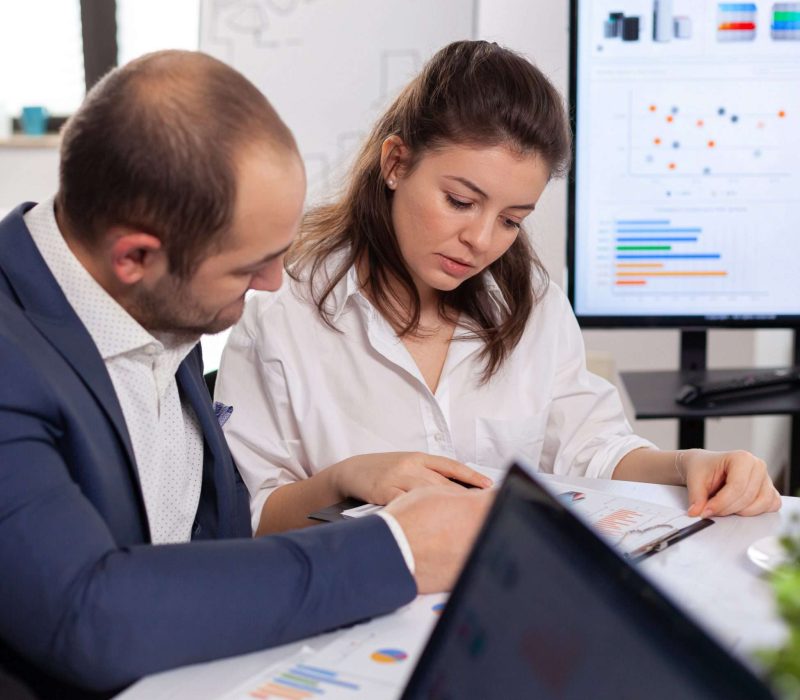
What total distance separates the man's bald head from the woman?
50 centimetres

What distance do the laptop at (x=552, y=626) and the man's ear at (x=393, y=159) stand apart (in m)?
1.02

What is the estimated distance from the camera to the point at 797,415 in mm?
2090

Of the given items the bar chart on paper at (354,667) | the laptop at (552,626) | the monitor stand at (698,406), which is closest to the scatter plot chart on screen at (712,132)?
the monitor stand at (698,406)

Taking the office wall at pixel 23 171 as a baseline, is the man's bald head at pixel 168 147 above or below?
above

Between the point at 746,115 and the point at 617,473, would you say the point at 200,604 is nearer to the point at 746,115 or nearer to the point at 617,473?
the point at 617,473

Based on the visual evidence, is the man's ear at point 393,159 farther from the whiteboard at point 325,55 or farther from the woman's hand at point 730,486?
the whiteboard at point 325,55

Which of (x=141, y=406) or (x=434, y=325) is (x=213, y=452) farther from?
(x=434, y=325)

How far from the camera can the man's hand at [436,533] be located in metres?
0.92

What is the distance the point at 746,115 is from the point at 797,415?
2.13 feet

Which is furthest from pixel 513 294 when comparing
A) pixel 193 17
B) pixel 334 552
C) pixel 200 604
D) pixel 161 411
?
pixel 193 17

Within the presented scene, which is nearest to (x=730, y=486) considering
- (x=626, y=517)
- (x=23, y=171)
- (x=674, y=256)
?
(x=626, y=517)

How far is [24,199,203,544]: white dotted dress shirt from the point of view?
0.97 metres

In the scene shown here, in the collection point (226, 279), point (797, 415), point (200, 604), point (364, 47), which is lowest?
point (797, 415)

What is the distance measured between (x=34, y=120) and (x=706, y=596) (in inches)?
133
